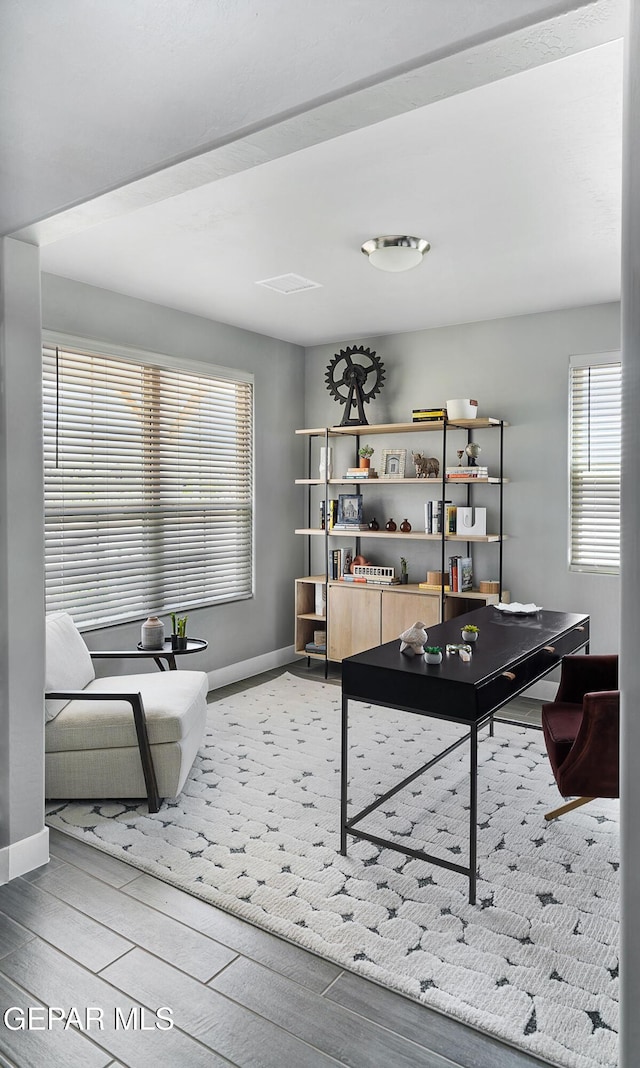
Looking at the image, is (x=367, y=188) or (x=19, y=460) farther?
(x=367, y=188)

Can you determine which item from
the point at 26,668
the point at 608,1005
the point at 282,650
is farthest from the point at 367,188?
the point at 282,650

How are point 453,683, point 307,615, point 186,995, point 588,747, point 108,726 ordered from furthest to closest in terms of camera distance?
1. point 307,615
2. point 108,726
3. point 588,747
4. point 453,683
5. point 186,995

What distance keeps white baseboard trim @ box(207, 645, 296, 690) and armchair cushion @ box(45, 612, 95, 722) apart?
152 centimetres

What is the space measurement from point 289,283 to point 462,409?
1.49 m

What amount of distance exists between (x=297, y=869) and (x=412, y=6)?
107 inches

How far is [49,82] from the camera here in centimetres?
221

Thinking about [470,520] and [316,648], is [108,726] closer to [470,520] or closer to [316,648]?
[316,648]

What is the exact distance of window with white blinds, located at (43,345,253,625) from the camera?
3.99 meters

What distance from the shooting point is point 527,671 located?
2893mm

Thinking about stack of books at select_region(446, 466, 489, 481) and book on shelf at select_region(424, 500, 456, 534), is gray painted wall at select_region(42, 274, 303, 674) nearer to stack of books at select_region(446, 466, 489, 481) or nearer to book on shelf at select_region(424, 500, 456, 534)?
book on shelf at select_region(424, 500, 456, 534)

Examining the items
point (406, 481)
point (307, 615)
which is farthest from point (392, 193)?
point (307, 615)

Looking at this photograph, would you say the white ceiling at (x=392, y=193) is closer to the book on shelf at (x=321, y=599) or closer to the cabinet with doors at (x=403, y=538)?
the cabinet with doors at (x=403, y=538)

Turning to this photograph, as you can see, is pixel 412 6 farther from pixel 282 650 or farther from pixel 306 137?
pixel 282 650

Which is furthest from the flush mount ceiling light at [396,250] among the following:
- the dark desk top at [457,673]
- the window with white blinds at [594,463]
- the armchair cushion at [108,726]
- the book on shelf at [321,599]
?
the book on shelf at [321,599]
